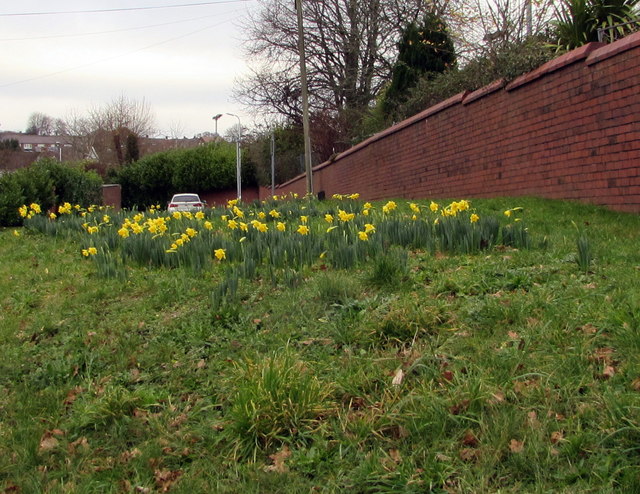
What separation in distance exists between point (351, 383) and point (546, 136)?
5.89 m

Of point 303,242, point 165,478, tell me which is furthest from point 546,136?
point 165,478

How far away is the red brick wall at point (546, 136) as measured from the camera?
6.49 metres

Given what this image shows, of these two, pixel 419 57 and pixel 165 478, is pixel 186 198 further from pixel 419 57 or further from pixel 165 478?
pixel 165 478

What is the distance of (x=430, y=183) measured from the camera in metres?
12.1

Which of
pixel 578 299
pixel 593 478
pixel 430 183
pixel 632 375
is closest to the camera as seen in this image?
pixel 593 478

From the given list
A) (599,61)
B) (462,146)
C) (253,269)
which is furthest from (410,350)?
(462,146)

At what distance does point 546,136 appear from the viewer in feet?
26.4

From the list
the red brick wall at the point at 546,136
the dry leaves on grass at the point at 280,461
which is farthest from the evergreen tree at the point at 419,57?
the dry leaves on grass at the point at 280,461

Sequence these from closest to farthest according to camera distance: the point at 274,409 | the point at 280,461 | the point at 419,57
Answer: the point at 280,461, the point at 274,409, the point at 419,57

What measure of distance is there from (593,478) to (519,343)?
1.05m

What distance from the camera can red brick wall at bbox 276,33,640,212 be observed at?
6.49 metres

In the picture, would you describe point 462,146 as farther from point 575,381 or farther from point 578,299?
point 575,381

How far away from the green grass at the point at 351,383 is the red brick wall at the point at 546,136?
1.75m

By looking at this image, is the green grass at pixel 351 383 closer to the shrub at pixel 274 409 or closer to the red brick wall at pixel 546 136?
the shrub at pixel 274 409
